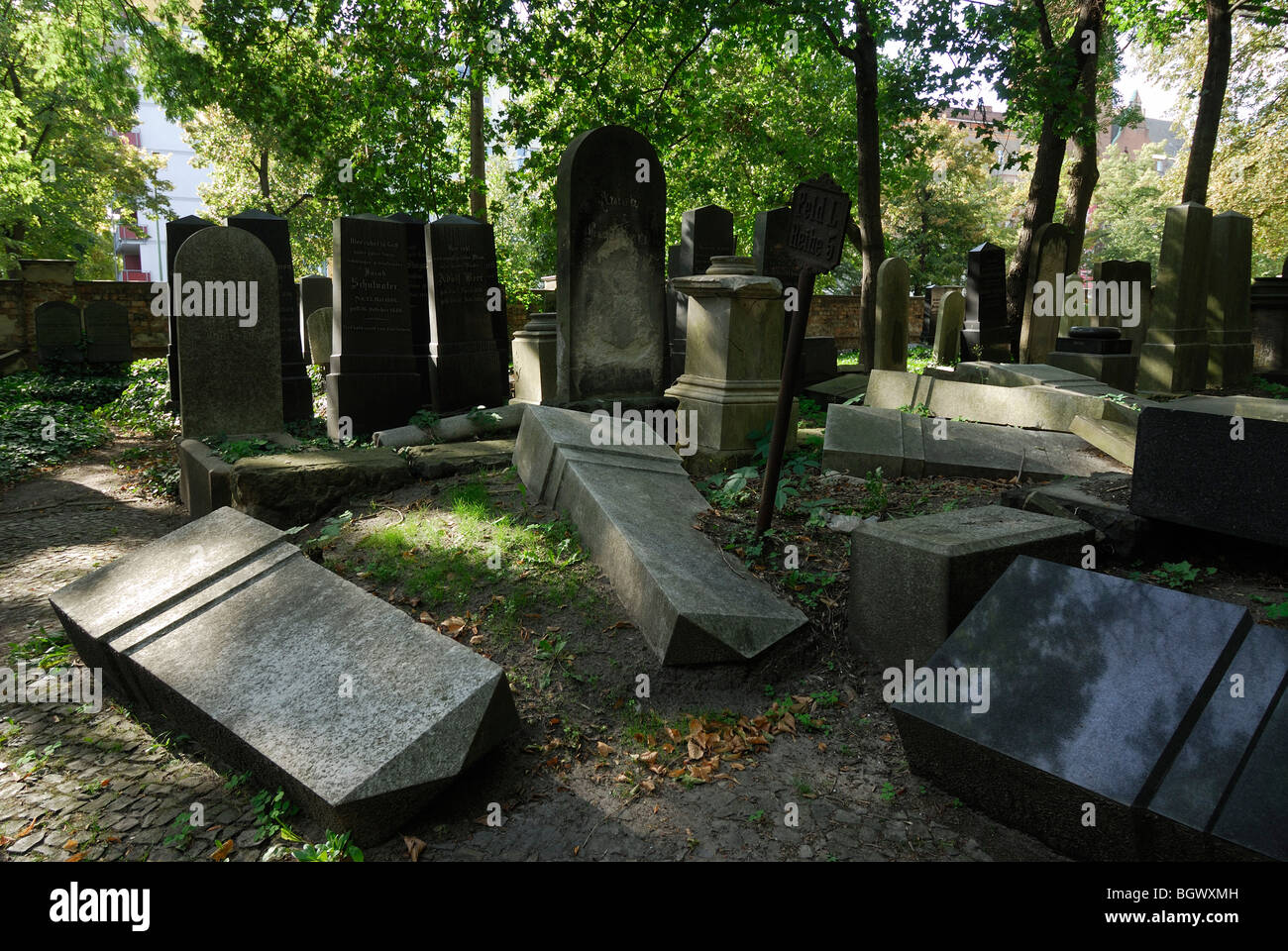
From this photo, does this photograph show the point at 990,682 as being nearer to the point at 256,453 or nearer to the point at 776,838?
the point at 776,838

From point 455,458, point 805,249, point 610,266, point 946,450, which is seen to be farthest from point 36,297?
point 946,450

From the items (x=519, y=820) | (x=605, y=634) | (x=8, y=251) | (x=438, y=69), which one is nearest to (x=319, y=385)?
(x=438, y=69)

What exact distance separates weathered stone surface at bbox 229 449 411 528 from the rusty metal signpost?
293cm

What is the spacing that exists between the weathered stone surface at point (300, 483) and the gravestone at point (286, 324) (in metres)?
4.64

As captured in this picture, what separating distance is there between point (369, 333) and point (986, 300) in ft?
36.8

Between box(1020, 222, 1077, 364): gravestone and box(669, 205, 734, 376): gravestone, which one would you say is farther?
box(1020, 222, 1077, 364): gravestone

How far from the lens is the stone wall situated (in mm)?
16422

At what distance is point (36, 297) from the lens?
16625 millimetres

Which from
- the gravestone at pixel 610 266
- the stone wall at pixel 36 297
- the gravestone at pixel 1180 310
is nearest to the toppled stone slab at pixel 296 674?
the gravestone at pixel 610 266

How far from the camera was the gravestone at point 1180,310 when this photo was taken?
9.69 m

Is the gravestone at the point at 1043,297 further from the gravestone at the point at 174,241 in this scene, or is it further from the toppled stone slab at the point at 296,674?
the toppled stone slab at the point at 296,674
